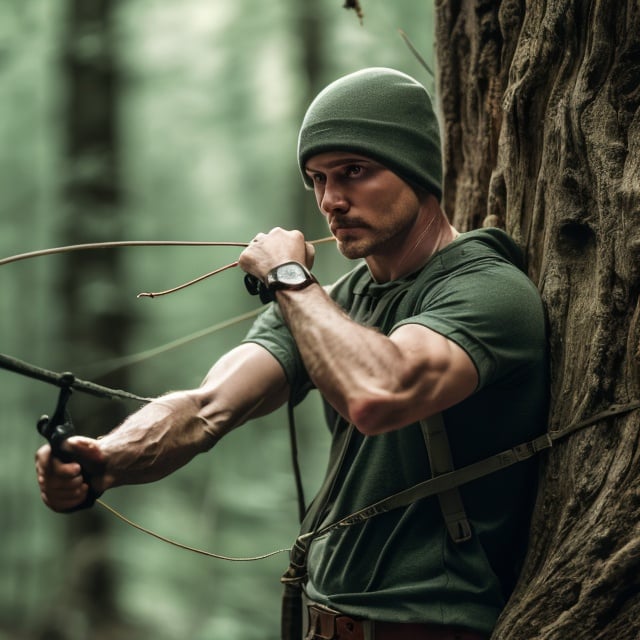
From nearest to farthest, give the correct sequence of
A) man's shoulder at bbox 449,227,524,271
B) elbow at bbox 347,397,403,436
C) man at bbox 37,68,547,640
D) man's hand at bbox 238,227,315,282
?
elbow at bbox 347,397,403,436 < man at bbox 37,68,547,640 < man's hand at bbox 238,227,315,282 < man's shoulder at bbox 449,227,524,271

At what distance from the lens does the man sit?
245 cm

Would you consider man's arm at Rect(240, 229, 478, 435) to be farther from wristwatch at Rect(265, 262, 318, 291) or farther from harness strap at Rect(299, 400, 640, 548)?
harness strap at Rect(299, 400, 640, 548)

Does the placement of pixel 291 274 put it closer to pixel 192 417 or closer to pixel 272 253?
pixel 272 253

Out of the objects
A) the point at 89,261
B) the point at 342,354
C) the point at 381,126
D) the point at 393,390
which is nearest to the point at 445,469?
the point at 393,390

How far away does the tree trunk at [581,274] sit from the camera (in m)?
2.50

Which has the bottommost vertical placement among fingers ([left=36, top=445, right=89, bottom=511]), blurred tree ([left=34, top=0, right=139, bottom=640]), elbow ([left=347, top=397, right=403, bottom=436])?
elbow ([left=347, top=397, right=403, bottom=436])

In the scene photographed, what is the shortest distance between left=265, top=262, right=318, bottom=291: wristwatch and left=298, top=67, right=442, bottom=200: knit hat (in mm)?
461

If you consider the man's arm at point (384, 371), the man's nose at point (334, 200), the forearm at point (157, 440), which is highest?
the man's nose at point (334, 200)

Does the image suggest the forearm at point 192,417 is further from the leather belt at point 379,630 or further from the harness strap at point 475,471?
the leather belt at point 379,630

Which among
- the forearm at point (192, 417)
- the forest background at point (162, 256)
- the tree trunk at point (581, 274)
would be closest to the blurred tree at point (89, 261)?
the forest background at point (162, 256)

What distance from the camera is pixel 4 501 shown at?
49.8 ft

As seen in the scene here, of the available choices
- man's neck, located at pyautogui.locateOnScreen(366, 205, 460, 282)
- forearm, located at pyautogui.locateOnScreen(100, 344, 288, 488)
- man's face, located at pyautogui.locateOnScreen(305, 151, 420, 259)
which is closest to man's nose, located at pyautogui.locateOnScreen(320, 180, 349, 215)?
man's face, located at pyautogui.locateOnScreen(305, 151, 420, 259)

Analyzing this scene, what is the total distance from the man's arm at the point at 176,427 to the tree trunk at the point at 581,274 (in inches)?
41.5

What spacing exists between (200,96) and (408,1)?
5478mm
